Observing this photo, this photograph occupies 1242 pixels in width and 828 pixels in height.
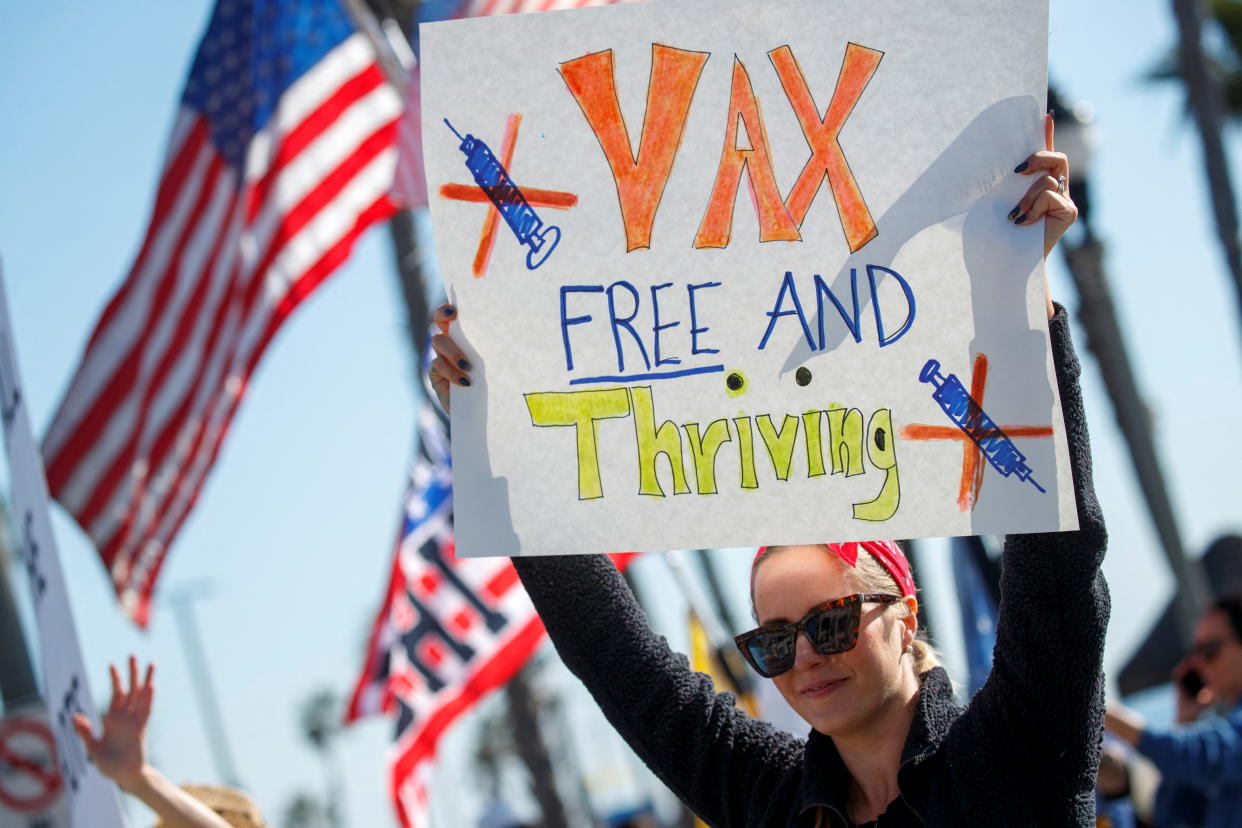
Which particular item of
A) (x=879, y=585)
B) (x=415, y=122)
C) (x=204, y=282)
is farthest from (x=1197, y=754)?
(x=204, y=282)

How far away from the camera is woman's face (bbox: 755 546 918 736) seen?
2449mm

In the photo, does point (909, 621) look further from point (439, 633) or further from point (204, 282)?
point (204, 282)

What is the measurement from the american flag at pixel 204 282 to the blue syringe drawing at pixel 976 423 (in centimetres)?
496

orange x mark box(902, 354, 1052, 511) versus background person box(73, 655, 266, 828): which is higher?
orange x mark box(902, 354, 1052, 511)

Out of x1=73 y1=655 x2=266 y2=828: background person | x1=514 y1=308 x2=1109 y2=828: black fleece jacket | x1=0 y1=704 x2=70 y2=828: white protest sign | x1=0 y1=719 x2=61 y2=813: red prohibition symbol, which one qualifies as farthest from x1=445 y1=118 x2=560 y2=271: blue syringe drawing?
x1=0 y1=719 x2=61 y2=813: red prohibition symbol

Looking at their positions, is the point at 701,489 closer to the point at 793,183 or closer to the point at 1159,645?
the point at 793,183

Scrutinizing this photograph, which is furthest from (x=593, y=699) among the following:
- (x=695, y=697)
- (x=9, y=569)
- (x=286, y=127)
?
(x=9, y=569)

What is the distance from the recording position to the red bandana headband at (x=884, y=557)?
2.54 m

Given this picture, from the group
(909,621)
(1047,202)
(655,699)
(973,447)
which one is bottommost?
(655,699)

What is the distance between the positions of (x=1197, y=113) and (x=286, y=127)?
6.77 meters

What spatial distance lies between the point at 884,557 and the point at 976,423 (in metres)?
0.37

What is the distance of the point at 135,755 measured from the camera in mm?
3340

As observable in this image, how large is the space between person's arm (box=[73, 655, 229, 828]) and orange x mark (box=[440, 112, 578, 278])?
1419mm

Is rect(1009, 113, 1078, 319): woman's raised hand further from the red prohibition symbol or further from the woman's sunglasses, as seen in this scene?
the red prohibition symbol
